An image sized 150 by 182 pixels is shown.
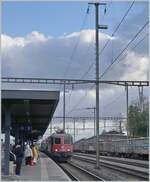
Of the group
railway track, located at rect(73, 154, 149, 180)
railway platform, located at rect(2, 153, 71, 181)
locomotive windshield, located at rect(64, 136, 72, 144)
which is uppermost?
locomotive windshield, located at rect(64, 136, 72, 144)

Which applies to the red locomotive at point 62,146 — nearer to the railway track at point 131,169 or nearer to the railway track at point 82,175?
the railway track at point 131,169

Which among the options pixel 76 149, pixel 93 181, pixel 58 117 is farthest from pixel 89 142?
pixel 93 181

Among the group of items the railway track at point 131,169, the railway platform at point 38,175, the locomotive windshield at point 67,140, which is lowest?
the railway track at point 131,169

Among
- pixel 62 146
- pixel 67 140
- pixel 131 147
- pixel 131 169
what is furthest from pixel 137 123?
pixel 131 169

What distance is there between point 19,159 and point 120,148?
39.2 m

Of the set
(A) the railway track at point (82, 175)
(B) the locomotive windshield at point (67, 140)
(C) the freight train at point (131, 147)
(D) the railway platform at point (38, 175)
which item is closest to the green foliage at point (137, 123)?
(C) the freight train at point (131, 147)

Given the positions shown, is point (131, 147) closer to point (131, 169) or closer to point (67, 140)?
point (67, 140)

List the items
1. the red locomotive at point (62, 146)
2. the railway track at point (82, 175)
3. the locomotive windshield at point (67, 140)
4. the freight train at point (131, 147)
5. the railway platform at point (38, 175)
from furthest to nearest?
the locomotive windshield at point (67, 140)
the freight train at point (131, 147)
the red locomotive at point (62, 146)
the railway track at point (82, 175)
the railway platform at point (38, 175)

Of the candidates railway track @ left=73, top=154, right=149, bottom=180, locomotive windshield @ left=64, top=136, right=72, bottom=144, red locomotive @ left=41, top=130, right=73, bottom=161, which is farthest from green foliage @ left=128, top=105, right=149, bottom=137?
railway track @ left=73, top=154, right=149, bottom=180

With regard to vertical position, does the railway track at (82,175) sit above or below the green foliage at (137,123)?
below

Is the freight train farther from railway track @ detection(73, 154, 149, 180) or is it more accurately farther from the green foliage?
the green foliage

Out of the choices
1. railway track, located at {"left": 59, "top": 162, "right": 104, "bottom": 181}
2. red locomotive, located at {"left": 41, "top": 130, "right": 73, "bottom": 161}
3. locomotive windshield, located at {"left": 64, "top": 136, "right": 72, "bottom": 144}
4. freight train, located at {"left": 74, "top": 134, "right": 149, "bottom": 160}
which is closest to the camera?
railway track, located at {"left": 59, "top": 162, "right": 104, "bottom": 181}

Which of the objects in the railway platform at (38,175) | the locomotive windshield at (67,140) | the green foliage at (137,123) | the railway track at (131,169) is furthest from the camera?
the green foliage at (137,123)

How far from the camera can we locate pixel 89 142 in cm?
8275
